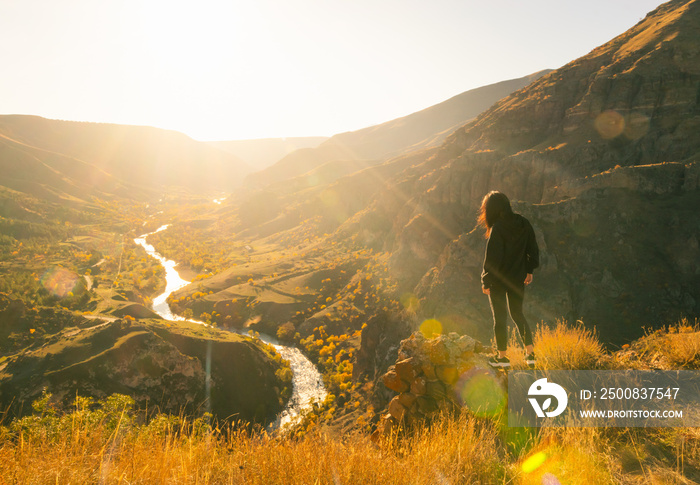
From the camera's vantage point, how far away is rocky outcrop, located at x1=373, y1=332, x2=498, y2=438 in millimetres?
6965

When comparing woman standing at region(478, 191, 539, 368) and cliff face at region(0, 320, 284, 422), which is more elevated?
woman standing at region(478, 191, 539, 368)

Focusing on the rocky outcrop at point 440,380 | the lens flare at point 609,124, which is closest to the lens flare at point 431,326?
the rocky outcrop at point 440,380

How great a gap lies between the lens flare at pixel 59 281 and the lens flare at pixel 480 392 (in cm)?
6667

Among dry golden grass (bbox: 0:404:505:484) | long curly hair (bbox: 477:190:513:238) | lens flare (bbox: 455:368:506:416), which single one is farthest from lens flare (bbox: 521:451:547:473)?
long curly hair (bbox: 477:190:513:238)

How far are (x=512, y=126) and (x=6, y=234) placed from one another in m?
121

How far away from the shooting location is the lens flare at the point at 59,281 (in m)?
53.6

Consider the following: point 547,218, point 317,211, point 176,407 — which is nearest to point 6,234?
point 317,211

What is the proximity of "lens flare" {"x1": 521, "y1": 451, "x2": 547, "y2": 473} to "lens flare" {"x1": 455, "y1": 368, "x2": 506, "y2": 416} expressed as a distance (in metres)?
1.60

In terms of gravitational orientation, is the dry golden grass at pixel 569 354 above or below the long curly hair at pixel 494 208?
below

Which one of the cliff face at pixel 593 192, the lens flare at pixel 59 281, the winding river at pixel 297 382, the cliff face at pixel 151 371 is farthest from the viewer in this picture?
the lens flare at pixel 59 281

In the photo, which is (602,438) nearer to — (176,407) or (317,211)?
(176,407)

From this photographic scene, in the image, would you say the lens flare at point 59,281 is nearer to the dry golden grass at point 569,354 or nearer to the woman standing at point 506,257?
the woman standing at point 506,257

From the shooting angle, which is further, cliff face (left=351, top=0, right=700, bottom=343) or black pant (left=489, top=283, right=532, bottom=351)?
cliff face (left=351, top=0, right=700, bottom=343)

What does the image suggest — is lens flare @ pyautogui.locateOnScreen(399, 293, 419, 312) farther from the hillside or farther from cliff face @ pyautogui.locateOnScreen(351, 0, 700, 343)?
cliff face @ pyautogui.locateOnScreen(351, 0, 700, 343)
